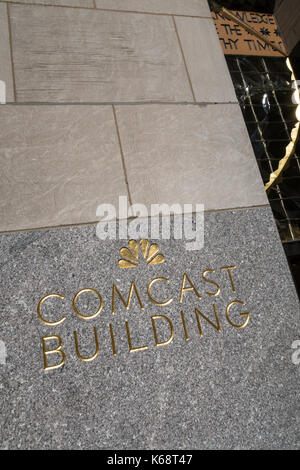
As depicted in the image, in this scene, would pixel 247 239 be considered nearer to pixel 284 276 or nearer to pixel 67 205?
A: pixel 284 276

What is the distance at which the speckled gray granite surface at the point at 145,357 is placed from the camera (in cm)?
173

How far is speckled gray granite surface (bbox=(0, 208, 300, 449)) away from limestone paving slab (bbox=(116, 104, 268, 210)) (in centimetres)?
35

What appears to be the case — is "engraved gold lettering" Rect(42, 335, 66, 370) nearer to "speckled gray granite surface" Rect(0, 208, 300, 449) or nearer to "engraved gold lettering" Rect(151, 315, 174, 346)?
"speckled gray granite surface" Rect(0, 208, 300, 449)

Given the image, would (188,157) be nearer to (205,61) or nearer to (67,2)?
(205,61)

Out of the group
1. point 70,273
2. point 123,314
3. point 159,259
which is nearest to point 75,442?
point 123,314

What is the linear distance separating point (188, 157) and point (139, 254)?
2.72ft

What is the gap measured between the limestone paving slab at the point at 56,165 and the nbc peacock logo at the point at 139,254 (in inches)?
11.8

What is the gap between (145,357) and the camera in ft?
6.24

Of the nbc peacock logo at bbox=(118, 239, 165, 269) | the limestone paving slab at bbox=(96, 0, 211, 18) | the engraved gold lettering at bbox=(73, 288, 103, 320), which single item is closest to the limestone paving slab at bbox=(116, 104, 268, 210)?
the nbc peacock logo at bbox=(118, 239, 165, 269)

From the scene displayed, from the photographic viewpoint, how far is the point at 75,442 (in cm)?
168

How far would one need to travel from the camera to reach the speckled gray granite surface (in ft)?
5.66

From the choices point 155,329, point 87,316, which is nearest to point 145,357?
point 155,329

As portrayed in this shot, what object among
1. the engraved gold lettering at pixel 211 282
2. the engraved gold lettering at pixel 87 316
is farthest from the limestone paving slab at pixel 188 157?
the engraved gold lettering at pixel 87 316

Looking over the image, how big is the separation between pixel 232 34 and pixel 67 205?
2.67 m
